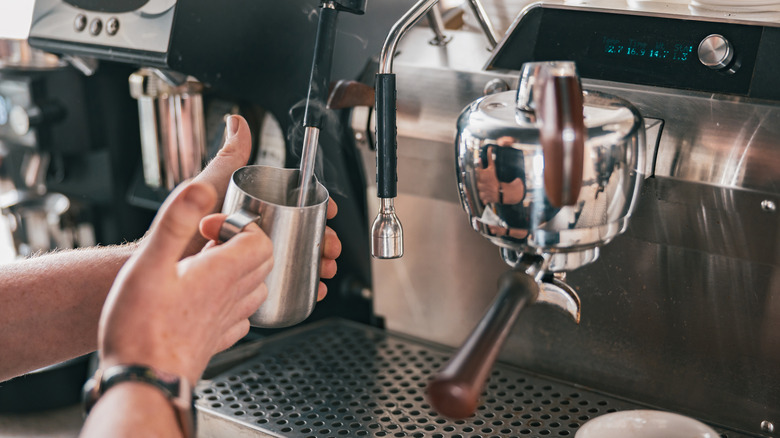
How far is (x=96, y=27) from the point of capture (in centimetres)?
93

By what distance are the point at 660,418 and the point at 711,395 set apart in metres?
0.14

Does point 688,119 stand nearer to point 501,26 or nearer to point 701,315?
point 701,315

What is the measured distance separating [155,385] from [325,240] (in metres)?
0.25

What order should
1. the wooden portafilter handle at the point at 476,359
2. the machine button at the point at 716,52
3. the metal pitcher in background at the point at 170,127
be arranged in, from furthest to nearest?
the metal pitcher in background at the point at 170,127, the machine button at the point at 716,52, the wooden portafilter handle at the point at 476,359

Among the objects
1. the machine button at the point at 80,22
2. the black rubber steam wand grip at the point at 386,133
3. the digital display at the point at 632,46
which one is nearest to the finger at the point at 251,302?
the black rubber steam wand grip at the point at 386,133

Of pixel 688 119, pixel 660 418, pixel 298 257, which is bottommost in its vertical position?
pixel 660 418

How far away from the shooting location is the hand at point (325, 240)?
25.2 inches

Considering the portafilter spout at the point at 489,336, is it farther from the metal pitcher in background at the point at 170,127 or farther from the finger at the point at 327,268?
the metal pitcher in background at the point at 170,127

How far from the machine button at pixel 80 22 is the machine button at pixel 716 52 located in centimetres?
69

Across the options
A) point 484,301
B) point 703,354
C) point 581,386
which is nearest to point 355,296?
point 484,301

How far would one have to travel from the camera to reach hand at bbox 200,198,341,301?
640mm

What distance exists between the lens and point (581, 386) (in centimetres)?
87

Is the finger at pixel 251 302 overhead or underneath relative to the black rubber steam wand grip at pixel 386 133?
underneath

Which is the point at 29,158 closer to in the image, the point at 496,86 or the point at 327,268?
the point at 327,268
